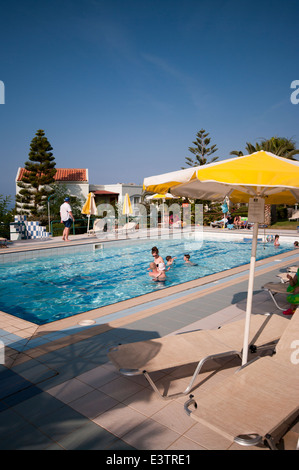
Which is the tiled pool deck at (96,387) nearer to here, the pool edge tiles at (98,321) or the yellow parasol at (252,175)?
the pool edge tiles at (98,321)

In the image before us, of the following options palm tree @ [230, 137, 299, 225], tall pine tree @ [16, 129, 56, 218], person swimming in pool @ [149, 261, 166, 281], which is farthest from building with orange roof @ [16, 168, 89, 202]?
person swimming in pool @ [149, 261, 166, 281]

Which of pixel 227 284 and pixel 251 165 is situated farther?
pixel 227 284

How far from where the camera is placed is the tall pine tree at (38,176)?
32.6 meters

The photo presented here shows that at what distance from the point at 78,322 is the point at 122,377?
175 cm

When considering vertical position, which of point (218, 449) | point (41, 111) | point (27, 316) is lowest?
point (27, 316)

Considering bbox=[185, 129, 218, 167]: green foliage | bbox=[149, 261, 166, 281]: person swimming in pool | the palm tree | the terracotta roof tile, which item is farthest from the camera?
the terracotta roof tile

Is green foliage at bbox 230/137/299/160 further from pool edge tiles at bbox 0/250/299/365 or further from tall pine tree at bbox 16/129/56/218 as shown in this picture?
tall pine tree at bbox 16/129/56/218

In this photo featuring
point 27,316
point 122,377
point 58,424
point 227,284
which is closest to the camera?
point 58,424

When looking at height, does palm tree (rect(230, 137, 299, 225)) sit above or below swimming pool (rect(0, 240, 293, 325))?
above

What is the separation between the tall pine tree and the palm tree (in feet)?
64.8

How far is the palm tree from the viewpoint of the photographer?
23031 mm

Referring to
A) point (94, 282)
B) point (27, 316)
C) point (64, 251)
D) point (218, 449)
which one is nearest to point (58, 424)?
point (218, 449)

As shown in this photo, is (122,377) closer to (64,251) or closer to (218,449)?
(218,449)

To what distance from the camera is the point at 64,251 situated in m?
13.0
